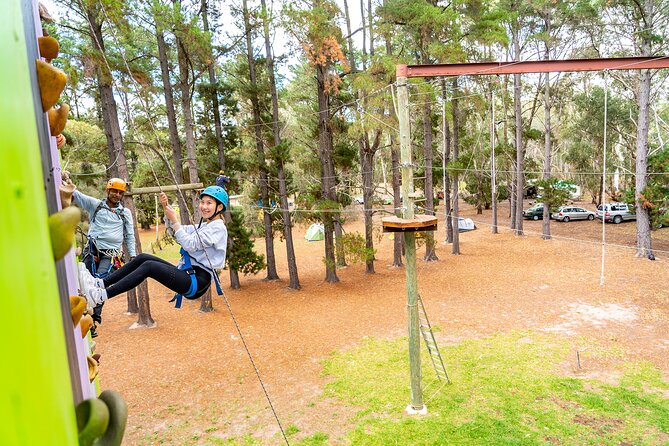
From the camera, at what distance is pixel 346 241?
1537cm

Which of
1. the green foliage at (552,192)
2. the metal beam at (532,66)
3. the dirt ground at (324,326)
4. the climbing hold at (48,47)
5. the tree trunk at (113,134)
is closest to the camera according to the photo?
the climbing hold at (48,47)

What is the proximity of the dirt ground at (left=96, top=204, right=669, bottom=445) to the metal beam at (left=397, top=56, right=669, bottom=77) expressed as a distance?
4.60 m

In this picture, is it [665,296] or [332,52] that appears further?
[332,52]

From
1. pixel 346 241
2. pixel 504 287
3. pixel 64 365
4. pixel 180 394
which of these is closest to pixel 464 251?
pixel 504 287

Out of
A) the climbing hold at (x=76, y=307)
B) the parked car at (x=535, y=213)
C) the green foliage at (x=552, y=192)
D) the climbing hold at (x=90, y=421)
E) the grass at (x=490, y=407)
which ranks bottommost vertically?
the grass at (x=490, y=407)

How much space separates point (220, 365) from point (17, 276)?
10.4 meters

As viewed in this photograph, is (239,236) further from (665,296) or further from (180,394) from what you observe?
(665,296)

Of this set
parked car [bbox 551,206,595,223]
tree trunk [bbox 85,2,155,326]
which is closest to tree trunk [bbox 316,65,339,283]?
tree trunk [bbox 85,2,155,326]

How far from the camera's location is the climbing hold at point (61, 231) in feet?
1.50

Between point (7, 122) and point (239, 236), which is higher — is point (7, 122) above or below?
above

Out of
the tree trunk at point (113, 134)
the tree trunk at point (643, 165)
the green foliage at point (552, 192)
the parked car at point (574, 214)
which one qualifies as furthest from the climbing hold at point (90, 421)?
the parked car at point (574, 214)

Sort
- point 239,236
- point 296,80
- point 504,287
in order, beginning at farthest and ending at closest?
point 296,80
point 239,236
point 504,287

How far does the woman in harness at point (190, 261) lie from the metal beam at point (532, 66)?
A: 421 cm

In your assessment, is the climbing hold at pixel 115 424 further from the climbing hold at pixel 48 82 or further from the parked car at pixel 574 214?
the parked car at pixel 574 214
